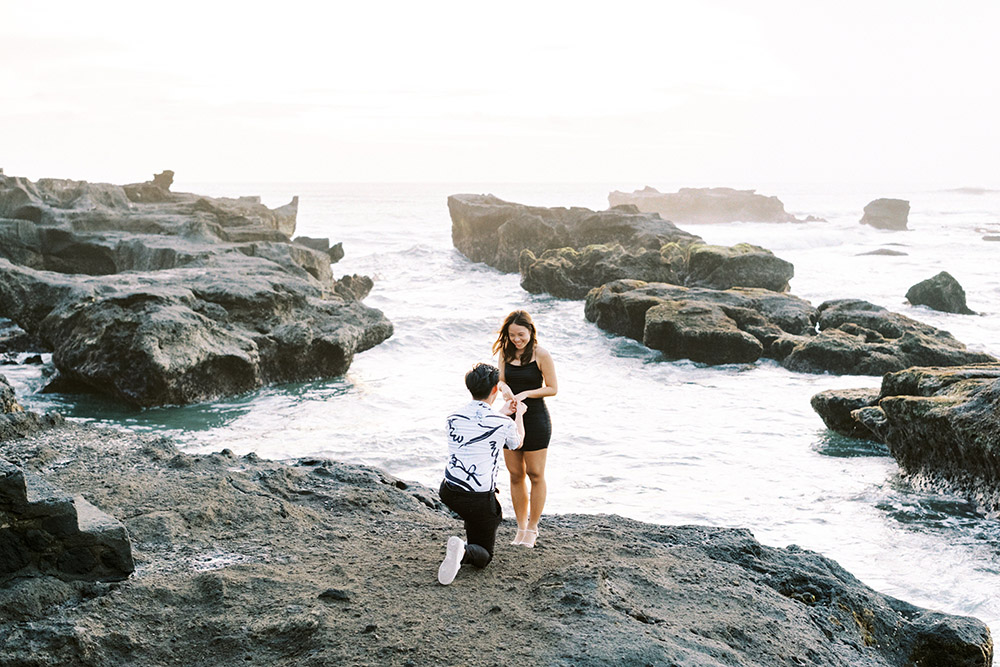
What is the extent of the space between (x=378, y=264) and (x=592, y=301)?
20.9m

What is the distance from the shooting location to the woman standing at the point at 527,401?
19.3ft

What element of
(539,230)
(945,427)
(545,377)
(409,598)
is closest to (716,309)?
(945,427)

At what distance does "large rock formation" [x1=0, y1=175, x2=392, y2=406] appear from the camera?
14.0 m

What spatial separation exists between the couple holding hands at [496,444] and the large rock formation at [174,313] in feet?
31.0

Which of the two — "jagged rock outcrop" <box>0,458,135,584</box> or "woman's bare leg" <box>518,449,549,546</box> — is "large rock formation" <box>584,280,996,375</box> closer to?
"woman's bare leg" <box>518,449,549,546</box>

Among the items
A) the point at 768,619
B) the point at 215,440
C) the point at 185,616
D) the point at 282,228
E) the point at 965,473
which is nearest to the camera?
the point at 185,616

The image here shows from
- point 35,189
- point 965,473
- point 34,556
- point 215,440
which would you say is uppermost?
point 35,189

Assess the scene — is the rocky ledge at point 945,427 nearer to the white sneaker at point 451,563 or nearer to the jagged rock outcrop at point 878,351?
the jagged rock outcrop at point 878,351

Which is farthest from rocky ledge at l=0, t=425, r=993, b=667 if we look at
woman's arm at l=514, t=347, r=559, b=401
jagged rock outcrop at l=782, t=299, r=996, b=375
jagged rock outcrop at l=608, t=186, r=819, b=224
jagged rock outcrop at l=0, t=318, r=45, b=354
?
jagged rock outcrop at l=608, t=186, r=819, b=224

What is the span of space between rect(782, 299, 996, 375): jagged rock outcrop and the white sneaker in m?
14.9

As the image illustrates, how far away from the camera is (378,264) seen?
43.2 m

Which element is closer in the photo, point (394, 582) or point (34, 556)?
point (34, 556)

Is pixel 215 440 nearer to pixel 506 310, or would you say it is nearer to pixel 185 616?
pixel 185 616

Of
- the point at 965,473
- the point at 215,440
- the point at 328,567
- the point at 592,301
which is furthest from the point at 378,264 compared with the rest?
the point at 328,567
